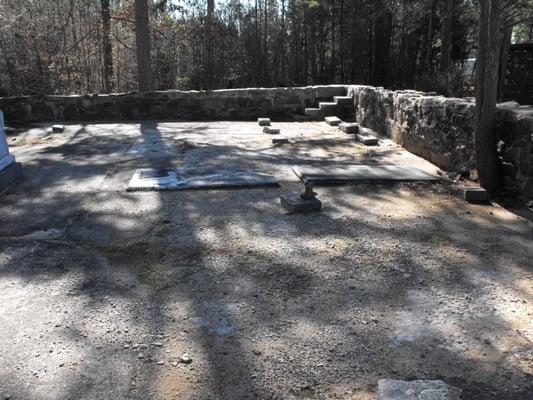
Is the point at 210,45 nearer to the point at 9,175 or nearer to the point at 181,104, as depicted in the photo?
the point at 181,104

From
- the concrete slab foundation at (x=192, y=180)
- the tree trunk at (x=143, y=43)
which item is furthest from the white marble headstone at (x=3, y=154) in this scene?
the tree trunk at (x=143, y=43)

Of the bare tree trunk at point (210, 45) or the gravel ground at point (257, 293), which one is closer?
the gravel ground at point (257, 293)

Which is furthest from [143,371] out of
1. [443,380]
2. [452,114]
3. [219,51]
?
[219,51]

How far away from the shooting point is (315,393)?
82.7 inches

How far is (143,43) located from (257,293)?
8946 mm

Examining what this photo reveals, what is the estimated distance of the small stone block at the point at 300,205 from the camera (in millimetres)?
4281

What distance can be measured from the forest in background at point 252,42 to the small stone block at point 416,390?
1047cm

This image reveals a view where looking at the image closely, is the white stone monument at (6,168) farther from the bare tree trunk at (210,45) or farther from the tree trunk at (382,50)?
the tree trunk at (382,50)

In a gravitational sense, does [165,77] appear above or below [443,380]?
above

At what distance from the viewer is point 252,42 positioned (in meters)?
12.3

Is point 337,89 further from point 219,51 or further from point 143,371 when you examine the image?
point 143,371

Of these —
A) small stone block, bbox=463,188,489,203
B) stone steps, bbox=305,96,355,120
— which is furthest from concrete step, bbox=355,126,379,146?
small stone block, bbox=463,188,489,203

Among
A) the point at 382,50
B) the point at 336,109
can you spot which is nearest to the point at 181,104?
the point at 336,109

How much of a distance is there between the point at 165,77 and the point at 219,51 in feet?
4.71
